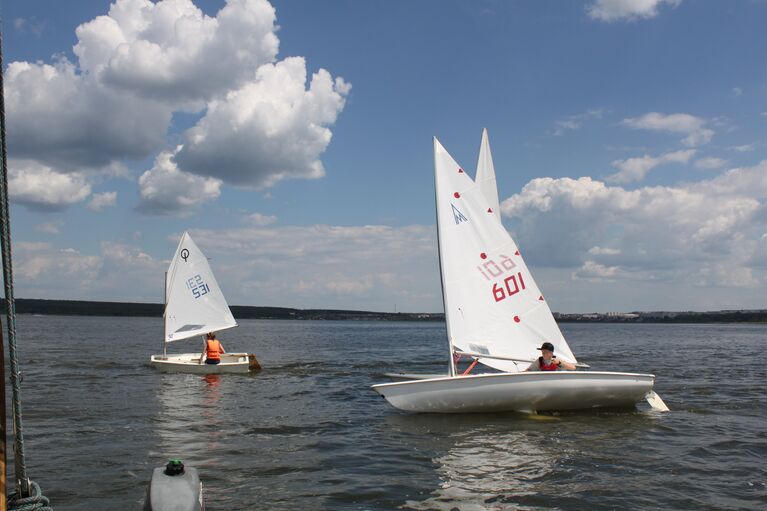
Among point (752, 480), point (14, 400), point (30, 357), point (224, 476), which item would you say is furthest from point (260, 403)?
point (30, 357)

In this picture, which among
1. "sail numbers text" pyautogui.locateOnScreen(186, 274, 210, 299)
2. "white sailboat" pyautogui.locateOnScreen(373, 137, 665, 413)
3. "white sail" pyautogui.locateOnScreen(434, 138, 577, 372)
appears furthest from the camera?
"sail numbers text" pyautogui.locateOnScreen(186, 274, 210, 299)

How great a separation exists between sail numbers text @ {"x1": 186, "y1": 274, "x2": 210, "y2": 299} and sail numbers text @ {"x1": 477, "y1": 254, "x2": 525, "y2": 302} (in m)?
19.8

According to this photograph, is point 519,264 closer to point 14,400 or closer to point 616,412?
point 616,412

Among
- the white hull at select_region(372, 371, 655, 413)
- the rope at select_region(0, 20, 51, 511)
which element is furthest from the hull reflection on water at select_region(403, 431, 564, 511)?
the rope at select_region(0, 20, 51, 511)

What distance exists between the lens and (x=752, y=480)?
10.6 metres

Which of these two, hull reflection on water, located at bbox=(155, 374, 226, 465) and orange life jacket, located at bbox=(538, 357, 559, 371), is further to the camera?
orange life jacket, located at bbox=(538, 357, 559, 371)

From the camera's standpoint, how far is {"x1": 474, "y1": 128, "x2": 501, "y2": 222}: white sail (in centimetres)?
1908

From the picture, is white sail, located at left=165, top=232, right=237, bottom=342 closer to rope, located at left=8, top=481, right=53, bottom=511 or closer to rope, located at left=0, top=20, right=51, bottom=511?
rope, located at left=8, top=481, right=53, bottom=511

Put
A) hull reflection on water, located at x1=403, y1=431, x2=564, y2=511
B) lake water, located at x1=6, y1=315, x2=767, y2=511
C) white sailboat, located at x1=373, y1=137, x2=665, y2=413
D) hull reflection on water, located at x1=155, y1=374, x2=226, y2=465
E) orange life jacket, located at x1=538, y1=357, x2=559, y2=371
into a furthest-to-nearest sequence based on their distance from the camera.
Result: orange life jacket, located at x1=538, y1=357, x2=559, y2=371 < white sailboat, located at x1=373, y1=137, x2=665, y2=413 < hull reflection on water, located at x1=155, y1=374, x2=226, y2=465 < lake water, located at x1=6, y1=315, x2=767, y2=511 < hull reflection on water, located at x1=403, y1=431, x2=564, y2=511

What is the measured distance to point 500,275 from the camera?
16453 mm

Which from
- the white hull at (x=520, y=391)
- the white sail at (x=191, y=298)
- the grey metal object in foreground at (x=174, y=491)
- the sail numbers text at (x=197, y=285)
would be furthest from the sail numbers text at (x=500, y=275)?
the sail numbers text at (x=197, y=285)

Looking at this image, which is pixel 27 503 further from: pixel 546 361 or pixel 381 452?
pixel 546 361

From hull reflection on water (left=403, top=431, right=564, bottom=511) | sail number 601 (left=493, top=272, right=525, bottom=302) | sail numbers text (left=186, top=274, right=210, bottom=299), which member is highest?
sail numbers text (left=186, top=274, right=210, bottom=299)

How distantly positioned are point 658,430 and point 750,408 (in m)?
5.64
